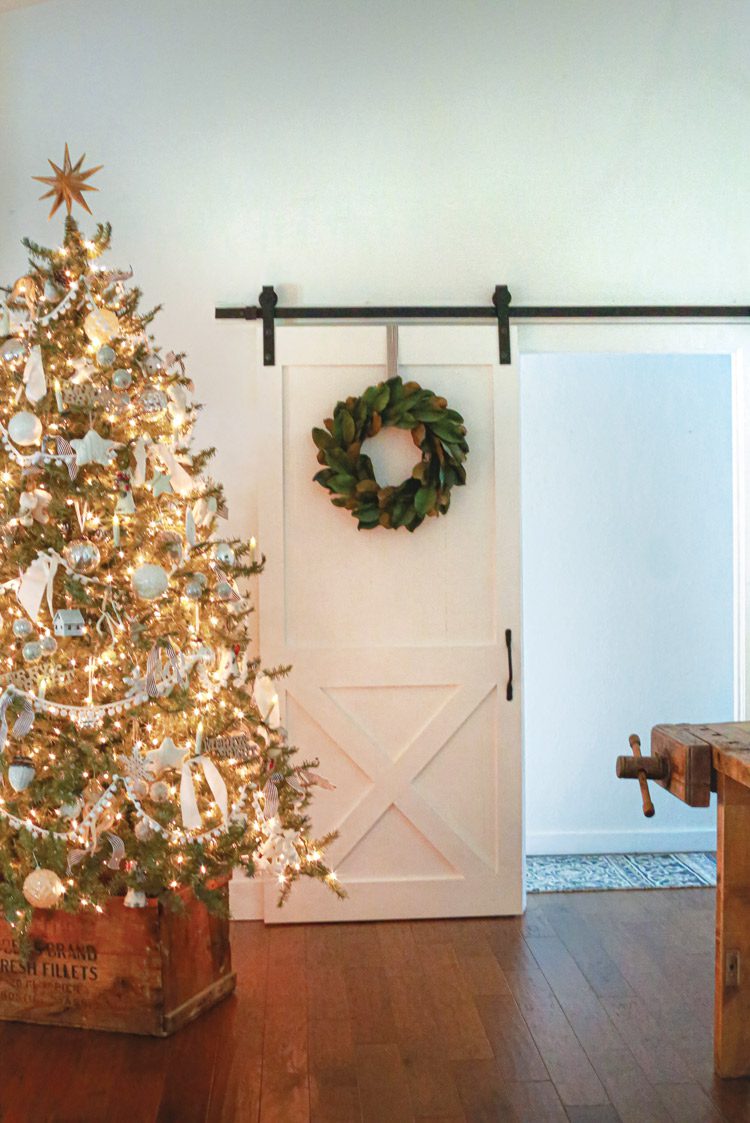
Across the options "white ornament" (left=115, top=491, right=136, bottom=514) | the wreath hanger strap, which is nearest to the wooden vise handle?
"white ornament" (left=115, top=491, right=136, bottom=514)

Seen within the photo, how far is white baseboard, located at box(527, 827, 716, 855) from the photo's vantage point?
506 centimetres

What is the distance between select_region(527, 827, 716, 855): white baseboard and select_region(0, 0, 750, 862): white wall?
2.14 metres

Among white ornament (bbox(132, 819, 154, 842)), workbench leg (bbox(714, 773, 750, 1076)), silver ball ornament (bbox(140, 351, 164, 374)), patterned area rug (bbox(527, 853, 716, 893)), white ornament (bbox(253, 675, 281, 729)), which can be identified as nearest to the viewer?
workbench leg (bbox(714, 773, 750, 1076))

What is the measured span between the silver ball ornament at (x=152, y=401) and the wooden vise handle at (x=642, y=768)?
1.58 m

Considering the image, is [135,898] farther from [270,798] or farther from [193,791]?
[270,798]

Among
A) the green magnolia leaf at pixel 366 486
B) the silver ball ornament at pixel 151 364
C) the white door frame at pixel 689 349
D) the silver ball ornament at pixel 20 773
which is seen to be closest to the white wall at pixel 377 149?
the white door frame at pixel 689 349

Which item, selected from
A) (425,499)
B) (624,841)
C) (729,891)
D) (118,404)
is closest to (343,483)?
(425,499)

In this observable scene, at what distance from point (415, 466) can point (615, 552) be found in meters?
1.57

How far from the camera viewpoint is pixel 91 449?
2947 millimetres

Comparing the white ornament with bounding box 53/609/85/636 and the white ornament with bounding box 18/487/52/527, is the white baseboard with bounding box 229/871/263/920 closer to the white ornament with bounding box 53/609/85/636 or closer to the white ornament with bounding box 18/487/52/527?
the white ornament with bounding box 53/609/85/636

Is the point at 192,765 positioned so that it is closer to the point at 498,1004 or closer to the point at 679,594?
the point at 498,1004

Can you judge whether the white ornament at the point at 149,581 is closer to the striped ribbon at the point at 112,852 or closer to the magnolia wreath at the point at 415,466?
the striped ribbon at the point at 112,852

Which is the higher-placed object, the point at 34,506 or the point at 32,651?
the point at 34,506

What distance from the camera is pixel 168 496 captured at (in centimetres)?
321
